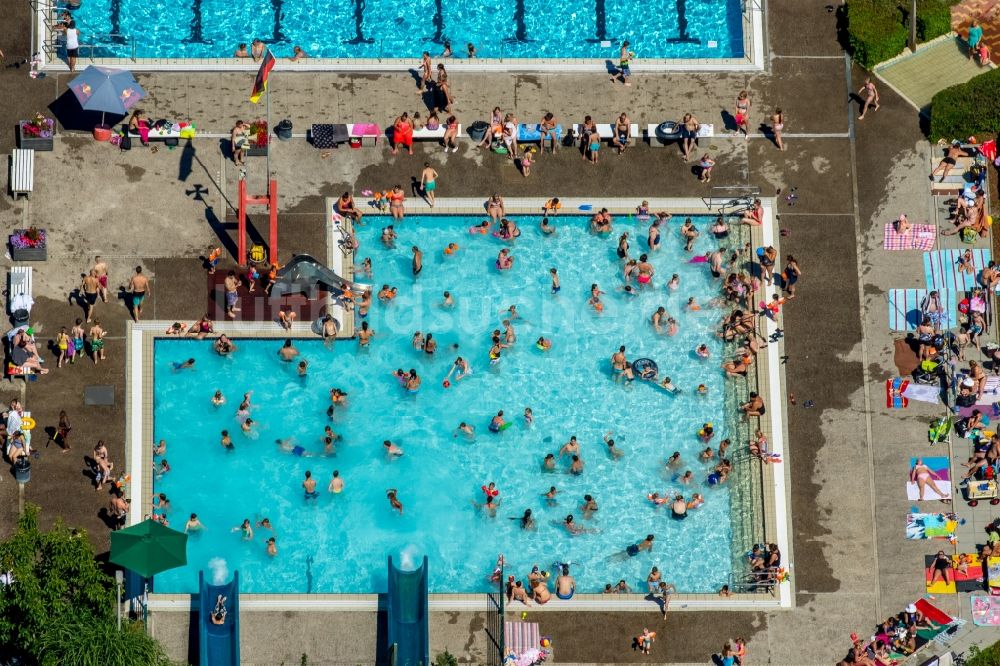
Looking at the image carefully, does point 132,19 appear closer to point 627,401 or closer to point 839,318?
point 627,401

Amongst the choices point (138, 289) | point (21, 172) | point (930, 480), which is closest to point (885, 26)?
point (930, 480)

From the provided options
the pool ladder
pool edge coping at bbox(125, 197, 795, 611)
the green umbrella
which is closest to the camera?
the green umbrella

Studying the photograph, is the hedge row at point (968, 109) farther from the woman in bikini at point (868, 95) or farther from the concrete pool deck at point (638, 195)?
the woman in bikini at point (868, 95)

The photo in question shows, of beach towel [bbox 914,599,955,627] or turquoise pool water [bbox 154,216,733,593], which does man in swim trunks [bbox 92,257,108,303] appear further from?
beach towel [bbox 914,599,955,627]

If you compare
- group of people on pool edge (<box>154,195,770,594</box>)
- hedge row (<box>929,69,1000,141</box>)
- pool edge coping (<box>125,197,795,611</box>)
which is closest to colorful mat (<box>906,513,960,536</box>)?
pool edge coping (<box>125,197,795,611</box>)

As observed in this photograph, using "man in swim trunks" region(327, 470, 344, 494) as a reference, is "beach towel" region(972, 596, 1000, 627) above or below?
below

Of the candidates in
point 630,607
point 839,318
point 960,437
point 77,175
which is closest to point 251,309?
point 77,175

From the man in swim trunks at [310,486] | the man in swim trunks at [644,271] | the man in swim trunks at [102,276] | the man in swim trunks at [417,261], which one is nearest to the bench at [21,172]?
the man in swim trunks at [102,276]
